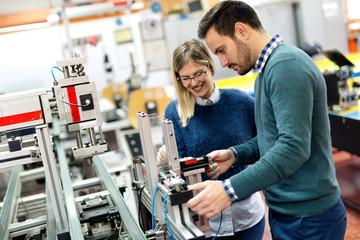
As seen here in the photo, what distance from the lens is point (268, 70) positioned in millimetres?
1267

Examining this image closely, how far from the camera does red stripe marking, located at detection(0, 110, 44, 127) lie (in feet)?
5.87

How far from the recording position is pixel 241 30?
1335mm

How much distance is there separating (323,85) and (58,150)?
122 inches

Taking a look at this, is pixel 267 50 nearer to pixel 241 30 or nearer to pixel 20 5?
pixel 241 30

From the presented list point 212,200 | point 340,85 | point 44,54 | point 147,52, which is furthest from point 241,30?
point 44,54

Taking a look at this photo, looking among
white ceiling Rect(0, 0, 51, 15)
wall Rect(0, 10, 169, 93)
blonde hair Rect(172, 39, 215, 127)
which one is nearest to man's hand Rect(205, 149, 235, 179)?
blonde hair Rect(172, 39, 215, 127)

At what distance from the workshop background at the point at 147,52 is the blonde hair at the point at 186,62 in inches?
18.4

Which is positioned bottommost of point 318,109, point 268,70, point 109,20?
point 318,109

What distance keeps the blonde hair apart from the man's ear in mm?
605

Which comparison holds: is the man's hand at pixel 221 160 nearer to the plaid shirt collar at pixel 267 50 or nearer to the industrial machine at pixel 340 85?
the plaid shirt collar at pixel 267 50

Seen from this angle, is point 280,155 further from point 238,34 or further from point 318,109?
point 238,34

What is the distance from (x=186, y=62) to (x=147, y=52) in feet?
10.8

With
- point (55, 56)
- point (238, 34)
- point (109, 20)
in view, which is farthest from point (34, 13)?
point (238, 34)

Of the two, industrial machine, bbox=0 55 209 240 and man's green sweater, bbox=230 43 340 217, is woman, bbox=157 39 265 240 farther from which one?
man's green sweater, bbox=230 43 340 217
